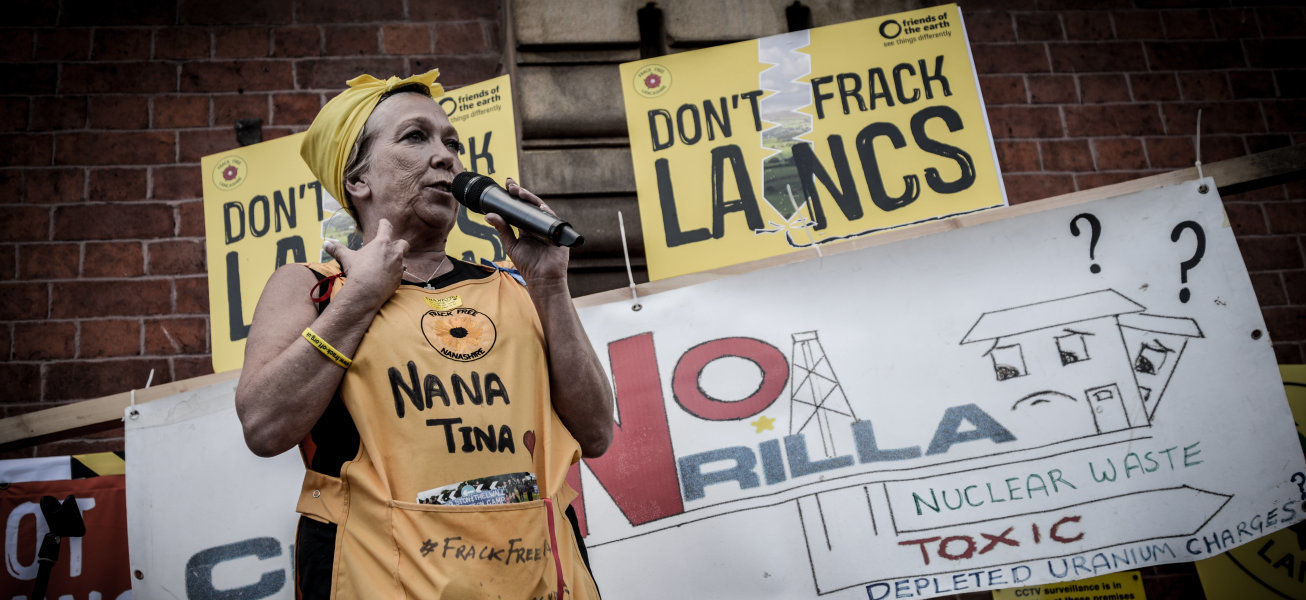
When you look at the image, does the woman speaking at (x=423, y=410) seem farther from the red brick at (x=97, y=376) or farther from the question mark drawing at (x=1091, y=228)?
the red brick at (x=97, y=376)

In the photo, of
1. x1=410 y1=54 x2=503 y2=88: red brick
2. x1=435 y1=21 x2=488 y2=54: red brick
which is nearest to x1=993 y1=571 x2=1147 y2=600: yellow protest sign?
x1=410 y1=54 x2=503 y2=88: red brick

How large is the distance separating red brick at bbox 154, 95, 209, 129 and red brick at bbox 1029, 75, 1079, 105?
114 inches

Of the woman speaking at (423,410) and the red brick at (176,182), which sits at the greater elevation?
the red brick at (176,182)

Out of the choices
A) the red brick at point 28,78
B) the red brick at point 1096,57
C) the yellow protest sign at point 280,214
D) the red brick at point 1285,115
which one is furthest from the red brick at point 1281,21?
the red brick at point 28,78

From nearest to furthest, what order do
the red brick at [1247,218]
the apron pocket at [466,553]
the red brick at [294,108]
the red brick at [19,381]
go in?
1. the apron pocket at [466,553]
2. the red brick at [19,381]
3. the red brick at [294,108]
4. the red brick at [1247,218]

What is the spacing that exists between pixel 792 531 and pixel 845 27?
138 centimetres

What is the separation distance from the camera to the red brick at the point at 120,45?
3.24m

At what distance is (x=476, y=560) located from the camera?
1346 millimetres

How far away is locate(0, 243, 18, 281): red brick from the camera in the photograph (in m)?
3.00

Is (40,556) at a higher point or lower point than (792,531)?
higher

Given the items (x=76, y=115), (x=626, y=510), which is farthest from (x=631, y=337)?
(x=76, y=115)

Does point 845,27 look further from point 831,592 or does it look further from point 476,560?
point 476,560

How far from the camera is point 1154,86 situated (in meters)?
3.58

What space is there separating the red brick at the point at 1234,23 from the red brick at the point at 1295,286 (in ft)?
3.11
